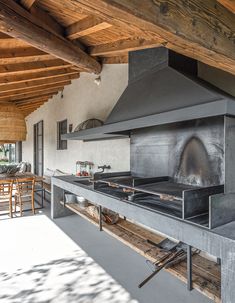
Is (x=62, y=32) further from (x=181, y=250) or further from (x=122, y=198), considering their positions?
(x=181, y=250)

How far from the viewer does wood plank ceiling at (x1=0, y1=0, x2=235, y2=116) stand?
116 cm

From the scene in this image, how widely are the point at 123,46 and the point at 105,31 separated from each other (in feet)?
0.97

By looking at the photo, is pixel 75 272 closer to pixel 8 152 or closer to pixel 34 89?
pixel 34 89

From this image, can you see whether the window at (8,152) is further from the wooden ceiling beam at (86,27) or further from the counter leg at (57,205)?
the wooden ceiling beam at (86,27)

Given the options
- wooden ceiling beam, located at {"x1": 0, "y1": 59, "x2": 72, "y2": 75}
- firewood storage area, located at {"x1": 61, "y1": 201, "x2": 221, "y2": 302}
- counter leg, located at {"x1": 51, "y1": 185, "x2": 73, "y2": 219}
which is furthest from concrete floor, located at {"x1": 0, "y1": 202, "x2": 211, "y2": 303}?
wooden ceiling beam, located at {"x1": 0, "y1": 59, "x2": 72, "y2": 75}

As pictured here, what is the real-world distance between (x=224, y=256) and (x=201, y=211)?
1.39 ft

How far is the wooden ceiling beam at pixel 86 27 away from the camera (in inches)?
104

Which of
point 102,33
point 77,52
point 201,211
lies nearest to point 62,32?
point 77,52

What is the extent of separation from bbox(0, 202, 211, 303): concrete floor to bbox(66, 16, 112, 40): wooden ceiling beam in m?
2.83

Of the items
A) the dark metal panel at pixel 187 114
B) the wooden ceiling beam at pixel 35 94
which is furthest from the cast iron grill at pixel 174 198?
the wooden ceiling beam at pixel 35 94

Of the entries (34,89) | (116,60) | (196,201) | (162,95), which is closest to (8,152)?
(34,89)

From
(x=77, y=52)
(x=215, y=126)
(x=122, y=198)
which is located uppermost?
(x=77, y=52)

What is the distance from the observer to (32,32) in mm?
2566

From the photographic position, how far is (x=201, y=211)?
176cm
